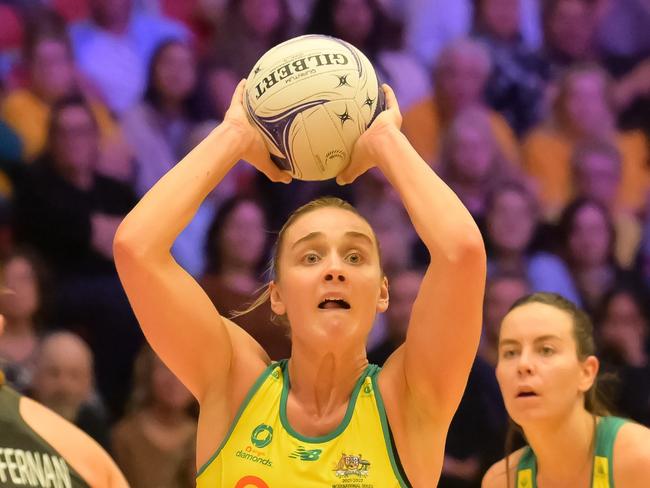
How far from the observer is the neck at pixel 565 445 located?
3928 millimetres

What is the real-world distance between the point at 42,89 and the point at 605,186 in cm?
345

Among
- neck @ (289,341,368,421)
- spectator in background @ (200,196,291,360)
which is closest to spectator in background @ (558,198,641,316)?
spectator in background @ (200,196,291,360)

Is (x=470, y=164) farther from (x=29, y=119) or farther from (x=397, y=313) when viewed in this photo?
(x=29, y=119)

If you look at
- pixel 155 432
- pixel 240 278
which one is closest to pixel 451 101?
pixel 240 278

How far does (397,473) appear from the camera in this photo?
291 centimetres

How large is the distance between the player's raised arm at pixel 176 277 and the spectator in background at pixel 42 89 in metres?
2.94

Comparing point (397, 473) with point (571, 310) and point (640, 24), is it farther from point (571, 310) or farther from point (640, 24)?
point (640, 24)

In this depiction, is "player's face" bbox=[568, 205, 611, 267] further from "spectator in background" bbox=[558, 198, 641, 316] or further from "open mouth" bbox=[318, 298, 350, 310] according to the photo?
"open mouth" bbox=[318, 298, 350, 310]

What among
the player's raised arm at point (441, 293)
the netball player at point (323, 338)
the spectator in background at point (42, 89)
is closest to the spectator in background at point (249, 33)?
the spectator in background at point (42, 89)

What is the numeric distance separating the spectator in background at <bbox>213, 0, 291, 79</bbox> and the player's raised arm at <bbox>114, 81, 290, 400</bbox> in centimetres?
340

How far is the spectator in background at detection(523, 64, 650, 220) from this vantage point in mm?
6812

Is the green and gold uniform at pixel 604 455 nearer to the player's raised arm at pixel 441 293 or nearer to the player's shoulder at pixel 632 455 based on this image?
the player's shoulder at pixel 632 455

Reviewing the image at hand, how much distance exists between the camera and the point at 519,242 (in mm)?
6414

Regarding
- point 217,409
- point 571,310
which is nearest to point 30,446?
point 217,409
